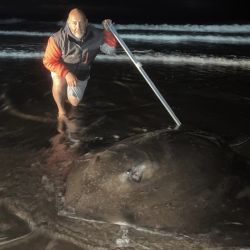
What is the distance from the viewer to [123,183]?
3.71 m

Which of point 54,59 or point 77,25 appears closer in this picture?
point 77,25

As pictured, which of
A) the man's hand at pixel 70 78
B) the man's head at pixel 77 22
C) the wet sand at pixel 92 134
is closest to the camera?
the wet sand at pixel 92 134

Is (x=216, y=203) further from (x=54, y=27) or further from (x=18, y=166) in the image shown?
(x=54, y=27)

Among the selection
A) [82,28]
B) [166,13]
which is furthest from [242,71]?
[166,13]

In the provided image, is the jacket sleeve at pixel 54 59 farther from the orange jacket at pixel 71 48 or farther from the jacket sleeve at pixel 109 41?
the jacket sleeve at pixel 109 41

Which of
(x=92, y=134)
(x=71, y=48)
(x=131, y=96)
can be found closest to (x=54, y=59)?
(x=71, y=48)

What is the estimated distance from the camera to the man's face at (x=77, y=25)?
17.9 feet

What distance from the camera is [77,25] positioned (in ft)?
18.1

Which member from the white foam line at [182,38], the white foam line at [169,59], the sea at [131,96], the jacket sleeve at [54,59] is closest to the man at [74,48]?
the jacket sleeve at [54,59]

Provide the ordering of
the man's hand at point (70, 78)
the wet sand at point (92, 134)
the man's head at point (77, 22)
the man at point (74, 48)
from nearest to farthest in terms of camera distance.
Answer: the wet sand at point (92, 134), the man's head at point (77, 22), the man at point (74, 48), the man's hand at point (70, 78)

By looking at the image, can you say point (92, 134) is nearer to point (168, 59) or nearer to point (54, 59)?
point (54, 59)

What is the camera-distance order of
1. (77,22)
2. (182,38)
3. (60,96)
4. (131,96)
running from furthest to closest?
(182,38) < (131,96) < (60,96) < (77,22)

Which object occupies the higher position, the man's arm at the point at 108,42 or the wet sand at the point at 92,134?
the man's arm at the point at 108,42

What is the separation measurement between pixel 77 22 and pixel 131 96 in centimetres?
244
